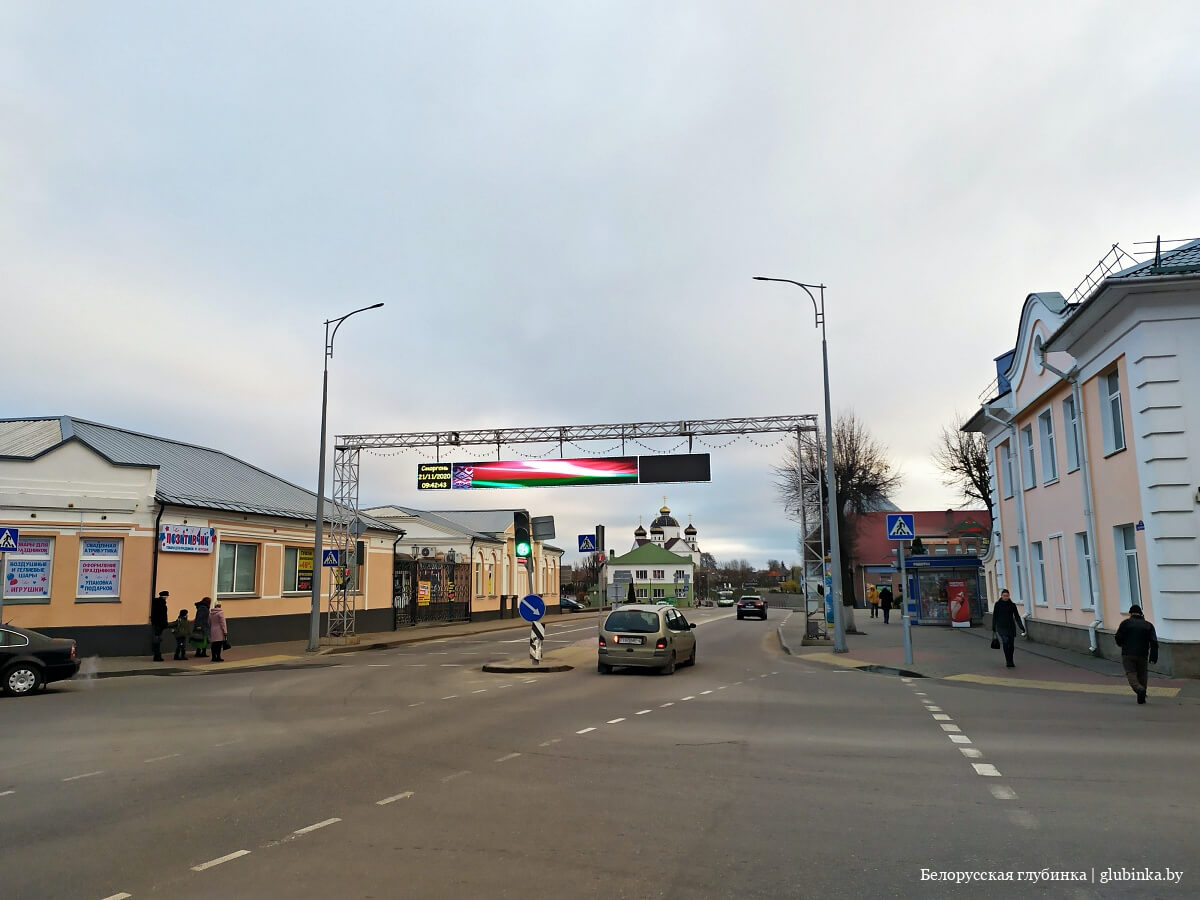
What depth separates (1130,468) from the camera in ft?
61.4

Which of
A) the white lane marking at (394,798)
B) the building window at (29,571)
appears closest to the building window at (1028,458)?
the white lane marking at (394,798)

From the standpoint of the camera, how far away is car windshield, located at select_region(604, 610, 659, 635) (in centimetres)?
1977

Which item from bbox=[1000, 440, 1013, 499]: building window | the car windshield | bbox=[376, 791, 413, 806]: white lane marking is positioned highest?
bbox=[1000, 440, 1013, 499]: building window

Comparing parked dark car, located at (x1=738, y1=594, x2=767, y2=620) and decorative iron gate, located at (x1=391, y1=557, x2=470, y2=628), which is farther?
parked dark car, located at (x1=738, y1=594, x2=767, y2=620)

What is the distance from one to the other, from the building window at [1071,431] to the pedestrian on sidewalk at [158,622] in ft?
82.5

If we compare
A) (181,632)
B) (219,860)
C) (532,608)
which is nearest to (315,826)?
(219,860)

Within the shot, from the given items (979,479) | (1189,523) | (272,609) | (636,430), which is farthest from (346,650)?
(979,479)

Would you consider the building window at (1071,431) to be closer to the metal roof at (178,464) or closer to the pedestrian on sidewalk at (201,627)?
the pedestrian on sidewalk at (201,627)

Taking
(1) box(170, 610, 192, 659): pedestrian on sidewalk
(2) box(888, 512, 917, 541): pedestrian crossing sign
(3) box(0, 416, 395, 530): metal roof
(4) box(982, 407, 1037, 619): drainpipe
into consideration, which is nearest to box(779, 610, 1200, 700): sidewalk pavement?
(4) box(982, 407, 1037, 619): drainpipe

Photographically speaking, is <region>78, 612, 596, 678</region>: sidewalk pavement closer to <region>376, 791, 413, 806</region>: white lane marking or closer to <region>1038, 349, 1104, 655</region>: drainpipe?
<region>376, 791, 413, 806</region>: white lane marking

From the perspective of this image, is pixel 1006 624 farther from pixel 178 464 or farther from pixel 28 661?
pixel 178 464

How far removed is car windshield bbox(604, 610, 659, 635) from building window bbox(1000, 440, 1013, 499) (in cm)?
1647

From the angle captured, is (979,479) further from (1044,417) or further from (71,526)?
(71,526)

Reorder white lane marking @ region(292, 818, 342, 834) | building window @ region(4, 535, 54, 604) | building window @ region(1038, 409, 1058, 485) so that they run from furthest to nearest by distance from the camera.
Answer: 1. building window @ region(1038, 409, 1058, 485)
2. building window @ region(4, 535, 54, 604)
3. white lane marking @ region(292, 818, 342, 834)
